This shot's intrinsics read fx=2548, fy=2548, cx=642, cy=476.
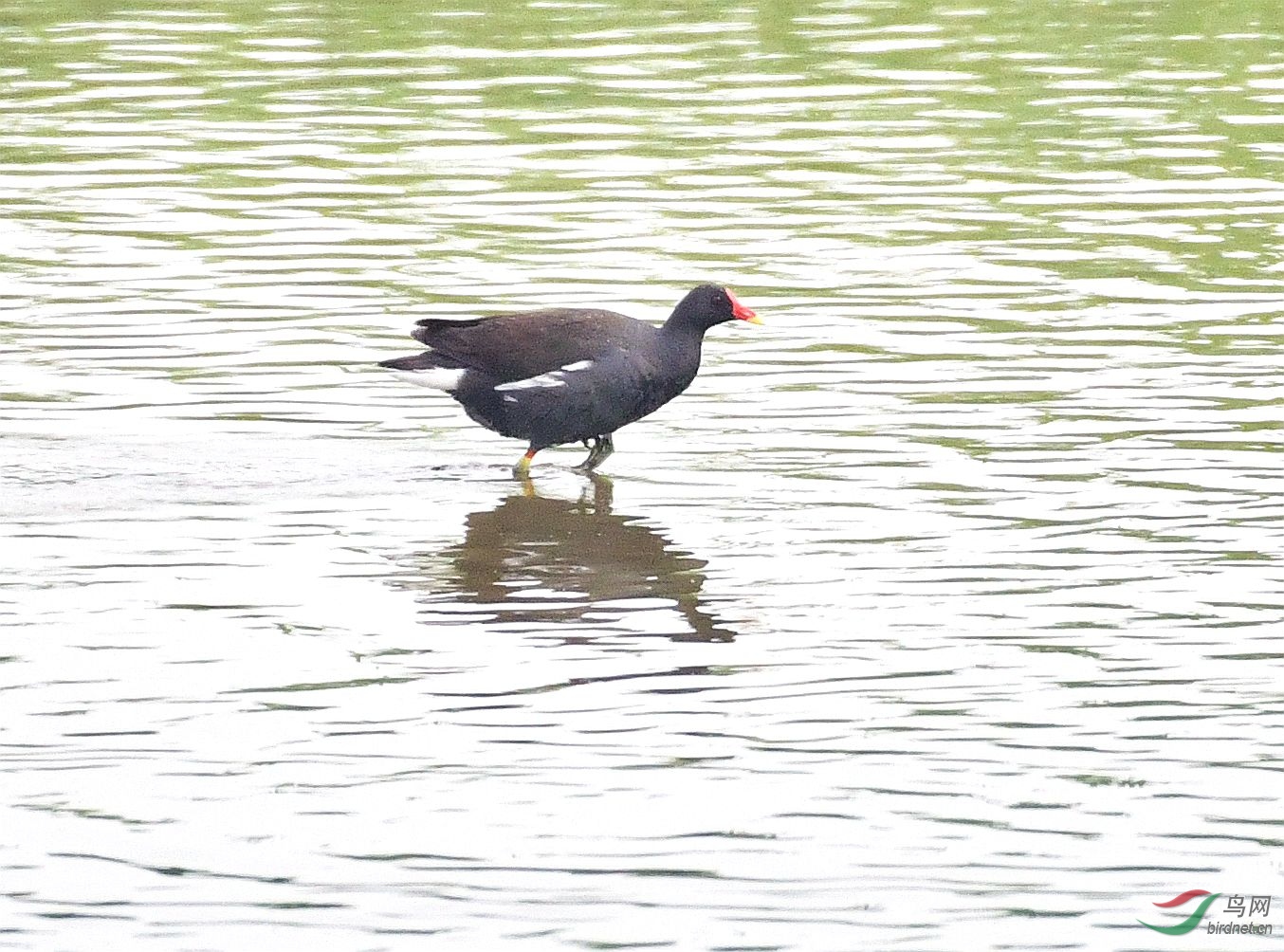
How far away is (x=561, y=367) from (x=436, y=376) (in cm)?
63

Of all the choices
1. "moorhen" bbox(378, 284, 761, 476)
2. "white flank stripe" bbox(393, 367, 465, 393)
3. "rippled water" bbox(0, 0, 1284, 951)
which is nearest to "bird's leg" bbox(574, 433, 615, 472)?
"moorhen" bbox(378, 284, 761, 476)

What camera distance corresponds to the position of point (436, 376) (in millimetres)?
12133

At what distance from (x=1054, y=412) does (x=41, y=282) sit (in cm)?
643

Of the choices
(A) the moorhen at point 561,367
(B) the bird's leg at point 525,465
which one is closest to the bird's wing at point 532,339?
(A) the moorhen at point 561,367

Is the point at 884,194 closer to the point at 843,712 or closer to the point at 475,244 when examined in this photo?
the point at 475,244

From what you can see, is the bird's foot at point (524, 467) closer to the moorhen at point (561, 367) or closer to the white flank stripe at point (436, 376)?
the moorhen at point (561, 367)

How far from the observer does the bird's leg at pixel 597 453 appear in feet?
40.2

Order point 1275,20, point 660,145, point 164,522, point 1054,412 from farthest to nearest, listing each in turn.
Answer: point 1275,20, point 660,145, point 1054,412, point 164,522

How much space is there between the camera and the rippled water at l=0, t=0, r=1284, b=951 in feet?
23.3

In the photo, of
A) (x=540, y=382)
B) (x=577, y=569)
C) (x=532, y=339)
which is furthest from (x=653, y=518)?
(x=532, y=339)

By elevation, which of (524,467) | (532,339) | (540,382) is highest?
(532,339)

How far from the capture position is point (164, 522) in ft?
35.9

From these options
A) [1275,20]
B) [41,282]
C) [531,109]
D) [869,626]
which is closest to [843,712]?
[869,626]

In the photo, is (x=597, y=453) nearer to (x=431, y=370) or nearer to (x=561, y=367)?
(x=561, y=367)
